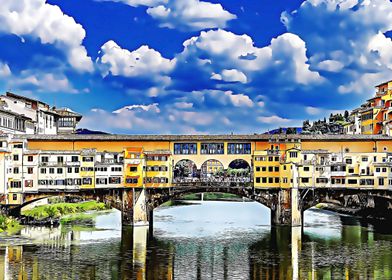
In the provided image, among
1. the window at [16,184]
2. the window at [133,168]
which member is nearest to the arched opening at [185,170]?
the window at [133,168]

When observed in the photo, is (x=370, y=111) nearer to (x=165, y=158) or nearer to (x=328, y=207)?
(x=328, y=207)

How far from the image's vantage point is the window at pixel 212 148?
49.8m

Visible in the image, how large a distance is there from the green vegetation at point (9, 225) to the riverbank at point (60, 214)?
5.95 ft

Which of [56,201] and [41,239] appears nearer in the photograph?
[41,239]

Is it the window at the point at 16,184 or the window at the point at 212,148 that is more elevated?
the window at the point at 212,148

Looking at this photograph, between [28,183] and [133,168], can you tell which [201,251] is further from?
[28,183]

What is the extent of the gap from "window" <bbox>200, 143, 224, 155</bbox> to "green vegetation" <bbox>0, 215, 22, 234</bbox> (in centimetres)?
1583

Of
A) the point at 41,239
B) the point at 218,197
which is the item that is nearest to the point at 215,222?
the point at 41,239

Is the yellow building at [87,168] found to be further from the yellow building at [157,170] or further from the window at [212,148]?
the window at [212,148]

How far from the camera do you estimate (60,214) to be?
2196 inches

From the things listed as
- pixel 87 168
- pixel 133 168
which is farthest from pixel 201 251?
pixel 87 168

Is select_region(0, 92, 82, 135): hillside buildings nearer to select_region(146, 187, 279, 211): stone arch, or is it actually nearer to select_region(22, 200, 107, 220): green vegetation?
select_region(22, 200, 107, 220): green vegetation

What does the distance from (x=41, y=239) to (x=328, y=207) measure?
35.7m

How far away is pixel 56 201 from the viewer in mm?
61438
